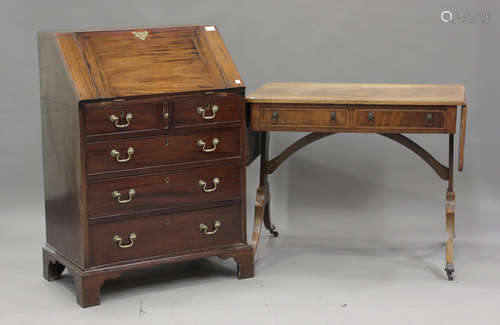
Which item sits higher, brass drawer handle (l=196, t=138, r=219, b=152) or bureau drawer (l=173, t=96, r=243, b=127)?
bureau drawer (l=173, t=96, r=243, b=127)

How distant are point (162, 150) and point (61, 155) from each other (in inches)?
18.6

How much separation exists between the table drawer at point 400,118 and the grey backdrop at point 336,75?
1.10 meters

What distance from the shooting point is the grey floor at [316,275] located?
438 centimetres

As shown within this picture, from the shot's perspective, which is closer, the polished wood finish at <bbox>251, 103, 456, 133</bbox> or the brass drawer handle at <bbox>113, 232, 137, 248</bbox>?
the brass drawer handle at <bbox>113, 232, 137, 248</bbox>

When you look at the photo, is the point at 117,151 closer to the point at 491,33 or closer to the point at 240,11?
the point at 240,11

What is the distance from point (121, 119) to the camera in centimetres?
441

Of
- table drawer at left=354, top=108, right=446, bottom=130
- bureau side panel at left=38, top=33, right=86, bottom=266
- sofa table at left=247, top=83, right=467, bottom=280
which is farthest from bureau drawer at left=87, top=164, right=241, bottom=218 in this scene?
table drawer at left=354, top=108, right=446, bottom=130

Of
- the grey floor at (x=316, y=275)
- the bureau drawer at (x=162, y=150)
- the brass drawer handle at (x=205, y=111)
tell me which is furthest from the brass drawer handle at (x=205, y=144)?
the grey floor at (x=316, y=275)

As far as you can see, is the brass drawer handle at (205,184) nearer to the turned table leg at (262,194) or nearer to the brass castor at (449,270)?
the turned table leg at (262,194)

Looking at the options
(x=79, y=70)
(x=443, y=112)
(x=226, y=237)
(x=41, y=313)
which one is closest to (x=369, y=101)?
(x=443, y=112)

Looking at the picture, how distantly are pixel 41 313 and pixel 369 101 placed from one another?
6.00 feet

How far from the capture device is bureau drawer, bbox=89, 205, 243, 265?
14.7ft

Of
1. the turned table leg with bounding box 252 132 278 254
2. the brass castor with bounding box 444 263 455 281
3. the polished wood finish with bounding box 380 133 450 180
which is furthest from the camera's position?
the turned table leg with bounding box 252 132 278 254

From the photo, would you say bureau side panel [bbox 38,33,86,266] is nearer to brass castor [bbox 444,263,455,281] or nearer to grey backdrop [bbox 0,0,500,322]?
grey backdrop [bbox 0,0,500,322]
